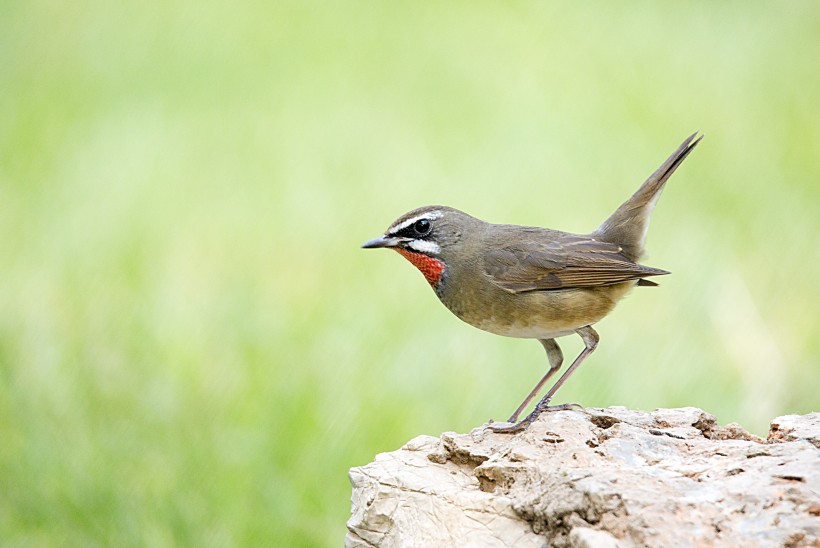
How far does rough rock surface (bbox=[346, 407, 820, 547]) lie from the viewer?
3236 mm

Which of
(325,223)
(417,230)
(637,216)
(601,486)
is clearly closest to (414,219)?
(417,230)

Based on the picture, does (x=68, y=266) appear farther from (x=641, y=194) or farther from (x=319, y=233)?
(x=641, y=194)

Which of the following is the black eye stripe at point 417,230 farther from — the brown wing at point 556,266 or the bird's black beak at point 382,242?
the brown wing at point 556,266

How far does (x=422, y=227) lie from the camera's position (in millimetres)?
5059

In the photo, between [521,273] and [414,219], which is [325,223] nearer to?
[414,219]

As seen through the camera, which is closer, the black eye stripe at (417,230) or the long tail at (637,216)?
the black eye stripe at (417,230)

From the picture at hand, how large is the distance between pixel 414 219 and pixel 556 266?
761 mm

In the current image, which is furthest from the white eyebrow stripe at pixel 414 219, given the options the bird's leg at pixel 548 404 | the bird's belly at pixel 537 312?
the bird's leg at pixel 548 404

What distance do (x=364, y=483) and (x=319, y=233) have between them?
14.7ft

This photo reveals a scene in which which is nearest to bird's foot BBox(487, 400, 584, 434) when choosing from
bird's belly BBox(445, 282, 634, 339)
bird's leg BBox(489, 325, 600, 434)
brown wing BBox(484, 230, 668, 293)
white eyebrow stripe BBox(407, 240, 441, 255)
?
bird's leg BBox(489, 325, 600, 434)

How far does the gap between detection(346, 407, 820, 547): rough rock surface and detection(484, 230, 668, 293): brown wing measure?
0.78m

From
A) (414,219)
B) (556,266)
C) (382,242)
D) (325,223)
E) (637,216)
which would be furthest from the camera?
(325,223)

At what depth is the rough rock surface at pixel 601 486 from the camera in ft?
10.6

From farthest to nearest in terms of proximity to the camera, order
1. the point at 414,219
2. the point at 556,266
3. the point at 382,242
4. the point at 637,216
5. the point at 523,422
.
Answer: the point at 637,216
the point at 556,266
the point at 414,219
the point at 382,242
the point at 523,422
